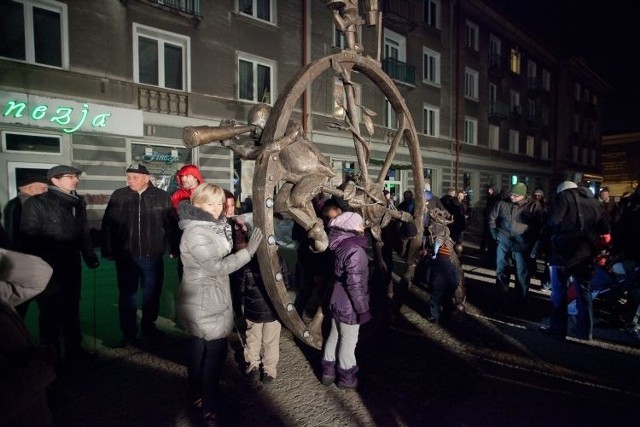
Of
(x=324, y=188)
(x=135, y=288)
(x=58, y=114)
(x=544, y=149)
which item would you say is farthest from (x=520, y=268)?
(x=544, y=149)

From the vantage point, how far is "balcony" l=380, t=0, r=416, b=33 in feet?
50.5

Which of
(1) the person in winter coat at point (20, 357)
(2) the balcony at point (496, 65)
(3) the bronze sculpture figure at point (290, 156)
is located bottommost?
(1) the person in winter coat at point (20, 357)

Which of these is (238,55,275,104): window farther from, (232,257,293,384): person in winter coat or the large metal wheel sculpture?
(232,257,293,384): person in winter coat

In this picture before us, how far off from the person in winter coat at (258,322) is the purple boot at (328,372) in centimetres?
39

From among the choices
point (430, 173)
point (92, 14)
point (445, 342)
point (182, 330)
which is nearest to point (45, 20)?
point (92, 14)

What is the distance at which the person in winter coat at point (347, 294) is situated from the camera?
2812 mm

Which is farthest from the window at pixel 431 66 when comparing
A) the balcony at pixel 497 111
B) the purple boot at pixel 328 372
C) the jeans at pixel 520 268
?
the purple boot at pixel 328 372

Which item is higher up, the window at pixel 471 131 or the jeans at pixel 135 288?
the window at pixel 471 131

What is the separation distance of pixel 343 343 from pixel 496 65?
22.6 metres

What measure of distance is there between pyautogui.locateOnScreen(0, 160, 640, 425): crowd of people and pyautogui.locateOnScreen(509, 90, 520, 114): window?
21.2 meters

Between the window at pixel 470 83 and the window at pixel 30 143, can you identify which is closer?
the window at pixel 30 143

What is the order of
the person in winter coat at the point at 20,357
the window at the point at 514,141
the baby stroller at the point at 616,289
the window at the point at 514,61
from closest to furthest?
1. the person in winter coat at the point at 20,357
2. the baby stroller at the point at 616,289
3. the window at the point at 514,61
4. the window at the point at 514,141

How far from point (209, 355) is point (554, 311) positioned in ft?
11.6

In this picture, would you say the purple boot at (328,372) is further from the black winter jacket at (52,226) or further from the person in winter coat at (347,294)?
the black winter jacket at (52,226)
